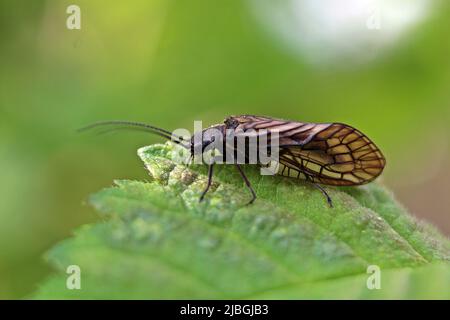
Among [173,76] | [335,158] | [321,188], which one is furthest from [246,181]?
[173,76]

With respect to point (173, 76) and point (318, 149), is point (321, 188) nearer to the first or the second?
point (318, 149)

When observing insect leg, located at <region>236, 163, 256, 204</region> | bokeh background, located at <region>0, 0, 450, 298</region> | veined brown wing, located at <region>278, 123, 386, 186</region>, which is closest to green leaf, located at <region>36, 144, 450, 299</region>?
insect leg, located at <region>236, 163, 256, 204</region>

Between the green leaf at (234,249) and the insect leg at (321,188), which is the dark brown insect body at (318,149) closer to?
the insect leg at (321,188)

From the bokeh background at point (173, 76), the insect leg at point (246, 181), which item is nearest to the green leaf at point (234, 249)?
the insect leg at point (246, 181)

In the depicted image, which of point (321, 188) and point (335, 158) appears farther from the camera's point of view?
point (335, 158)

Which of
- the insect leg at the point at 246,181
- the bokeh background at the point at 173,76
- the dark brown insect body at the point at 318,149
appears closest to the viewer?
the insect leg at the point at 246,181
